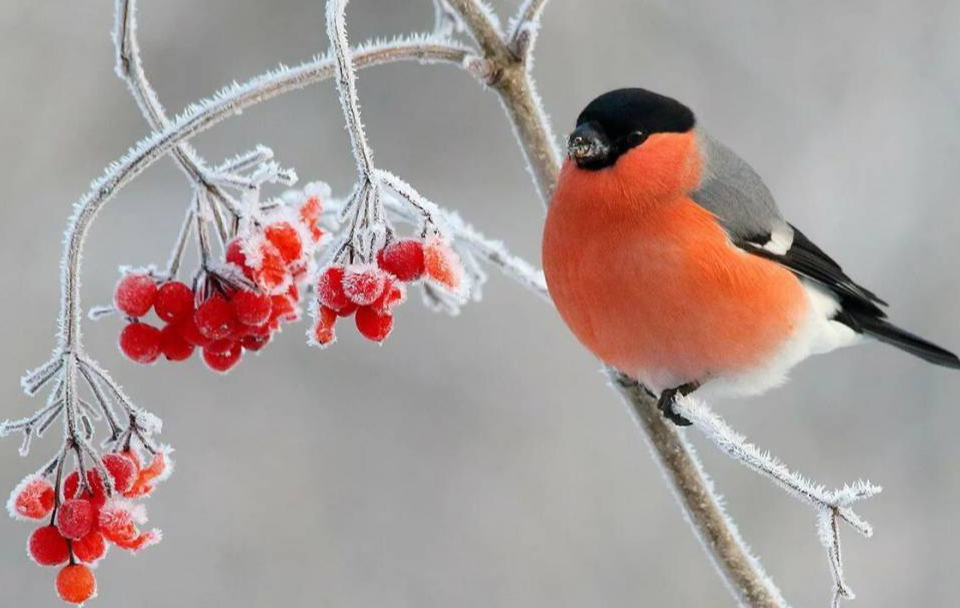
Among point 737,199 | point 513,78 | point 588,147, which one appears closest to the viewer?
point 513,78

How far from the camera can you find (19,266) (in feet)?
13.0

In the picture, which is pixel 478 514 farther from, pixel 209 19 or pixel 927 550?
pixel 209 19

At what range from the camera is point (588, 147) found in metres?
1.57

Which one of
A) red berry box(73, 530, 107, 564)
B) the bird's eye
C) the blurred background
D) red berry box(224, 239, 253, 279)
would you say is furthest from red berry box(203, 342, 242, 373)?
the blurred background

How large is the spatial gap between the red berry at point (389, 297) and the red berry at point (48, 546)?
367 mm

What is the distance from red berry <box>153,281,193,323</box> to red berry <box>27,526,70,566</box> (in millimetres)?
229

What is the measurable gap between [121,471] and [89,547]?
0.26ft

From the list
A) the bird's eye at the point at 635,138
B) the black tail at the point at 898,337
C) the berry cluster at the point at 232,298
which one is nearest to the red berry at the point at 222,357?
the berry cluster at the point at 232,298

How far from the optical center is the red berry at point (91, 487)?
42.8 inches

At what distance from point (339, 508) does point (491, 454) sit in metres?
0.60

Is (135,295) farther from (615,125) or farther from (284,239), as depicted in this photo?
(615,125)

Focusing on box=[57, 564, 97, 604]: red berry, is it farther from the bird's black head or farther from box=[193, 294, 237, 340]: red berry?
the bird's black head

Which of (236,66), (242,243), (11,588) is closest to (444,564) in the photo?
(11,588)

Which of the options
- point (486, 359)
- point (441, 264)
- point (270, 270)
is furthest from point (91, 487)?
point (486, 359)
